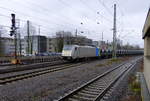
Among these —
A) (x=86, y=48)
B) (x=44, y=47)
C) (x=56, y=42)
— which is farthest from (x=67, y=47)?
(x=44, y=47)

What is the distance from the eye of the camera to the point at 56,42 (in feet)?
265

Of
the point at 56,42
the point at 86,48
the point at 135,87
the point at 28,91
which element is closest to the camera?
the point at 28,91

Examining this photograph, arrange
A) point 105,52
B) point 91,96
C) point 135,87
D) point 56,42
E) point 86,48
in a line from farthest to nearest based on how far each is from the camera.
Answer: point 56,42 < point 105,52 < point 86,48 < point 135,87 < point 91,96

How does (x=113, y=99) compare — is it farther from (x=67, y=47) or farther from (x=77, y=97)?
(x=67, y=47)

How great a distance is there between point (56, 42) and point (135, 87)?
72.2 metres

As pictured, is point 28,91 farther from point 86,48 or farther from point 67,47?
point 86,48

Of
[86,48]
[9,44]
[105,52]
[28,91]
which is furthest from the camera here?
[9,44]

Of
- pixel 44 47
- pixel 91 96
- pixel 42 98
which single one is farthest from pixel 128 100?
pixel 44 47

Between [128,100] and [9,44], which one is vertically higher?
[9,44]

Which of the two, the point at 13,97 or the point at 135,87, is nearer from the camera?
the point at 13,97

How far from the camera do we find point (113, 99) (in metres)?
7.54

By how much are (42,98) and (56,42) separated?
73786mm

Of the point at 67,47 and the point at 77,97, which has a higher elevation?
the point at 67,47

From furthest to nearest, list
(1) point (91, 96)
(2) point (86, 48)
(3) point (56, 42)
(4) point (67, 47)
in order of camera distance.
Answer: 1. (3) point (56, 42)
2. (2) point (86, 48)
3. (4) point (67, 47)
4. (1) point (91, 96)
